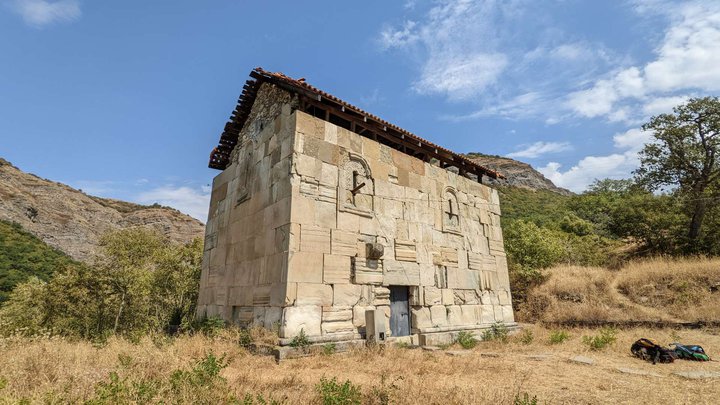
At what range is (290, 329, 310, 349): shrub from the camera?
7422mm

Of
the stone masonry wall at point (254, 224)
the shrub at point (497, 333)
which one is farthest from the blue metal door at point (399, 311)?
the stone masonry wall at point (254, 224)

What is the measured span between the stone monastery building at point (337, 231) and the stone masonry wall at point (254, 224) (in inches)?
2.0

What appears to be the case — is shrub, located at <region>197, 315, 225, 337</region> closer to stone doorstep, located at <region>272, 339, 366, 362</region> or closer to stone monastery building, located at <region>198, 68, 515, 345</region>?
stone monastery building, located at <region>198, 68, 515, 345</region>

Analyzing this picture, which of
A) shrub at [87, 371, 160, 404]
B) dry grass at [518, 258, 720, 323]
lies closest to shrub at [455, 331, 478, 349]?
dry grass at [518, 258, 720, 323]

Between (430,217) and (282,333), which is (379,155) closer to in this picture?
(430,217)

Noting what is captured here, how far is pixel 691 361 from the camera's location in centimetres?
773

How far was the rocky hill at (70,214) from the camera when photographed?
181ft

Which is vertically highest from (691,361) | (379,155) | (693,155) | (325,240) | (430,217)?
(693,155)

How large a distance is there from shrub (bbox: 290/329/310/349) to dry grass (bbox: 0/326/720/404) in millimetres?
372

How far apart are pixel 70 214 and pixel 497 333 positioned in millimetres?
76711

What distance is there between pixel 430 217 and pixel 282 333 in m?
5.93

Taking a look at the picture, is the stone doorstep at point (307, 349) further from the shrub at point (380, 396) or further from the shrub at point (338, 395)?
the shrub at point (380, 396)

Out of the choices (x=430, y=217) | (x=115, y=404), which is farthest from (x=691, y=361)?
(x=115, y=404)

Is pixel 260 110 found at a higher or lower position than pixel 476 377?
higher
